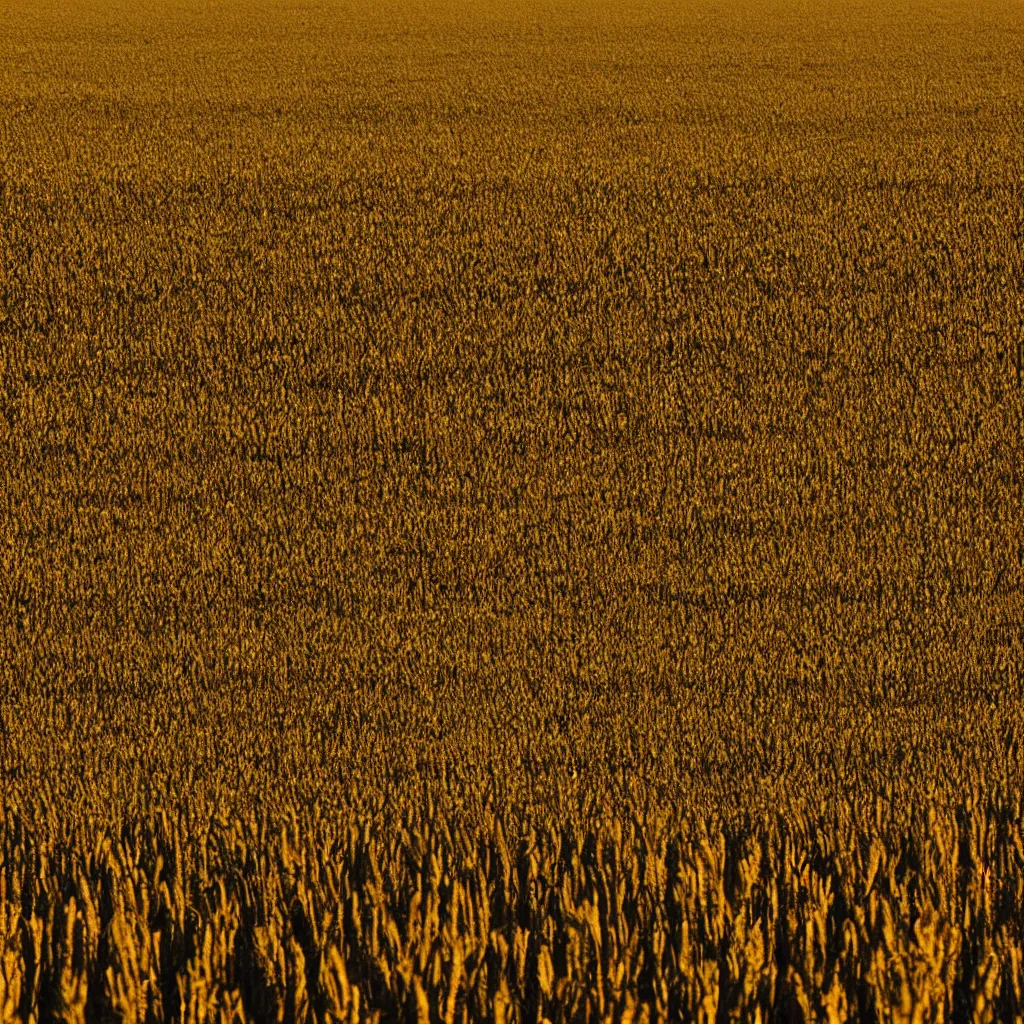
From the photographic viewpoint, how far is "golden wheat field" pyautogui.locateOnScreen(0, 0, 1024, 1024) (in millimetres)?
2602

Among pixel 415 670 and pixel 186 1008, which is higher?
pixel 186 1008

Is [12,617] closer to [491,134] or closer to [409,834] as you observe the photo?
[409,834]

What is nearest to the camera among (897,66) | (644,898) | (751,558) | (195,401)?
(644,898)

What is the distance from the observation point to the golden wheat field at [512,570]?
2.60 m

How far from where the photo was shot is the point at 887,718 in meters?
5.13

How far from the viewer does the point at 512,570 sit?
607 centimetres

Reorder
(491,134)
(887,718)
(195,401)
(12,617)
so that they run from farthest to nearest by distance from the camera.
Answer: (491,134)
(195,401)
(12,617)
(887,718)

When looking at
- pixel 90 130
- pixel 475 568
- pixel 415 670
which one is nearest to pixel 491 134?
pixel 90 130

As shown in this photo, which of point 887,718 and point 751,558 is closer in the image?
point 887,718

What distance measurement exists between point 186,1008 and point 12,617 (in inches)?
146

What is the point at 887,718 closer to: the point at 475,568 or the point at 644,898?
the point at 475,568

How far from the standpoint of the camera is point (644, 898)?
8.86 feet

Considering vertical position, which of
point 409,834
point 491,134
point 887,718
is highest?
point 491,134

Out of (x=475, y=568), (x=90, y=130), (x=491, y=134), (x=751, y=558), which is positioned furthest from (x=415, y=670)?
(x=90, y=130)
